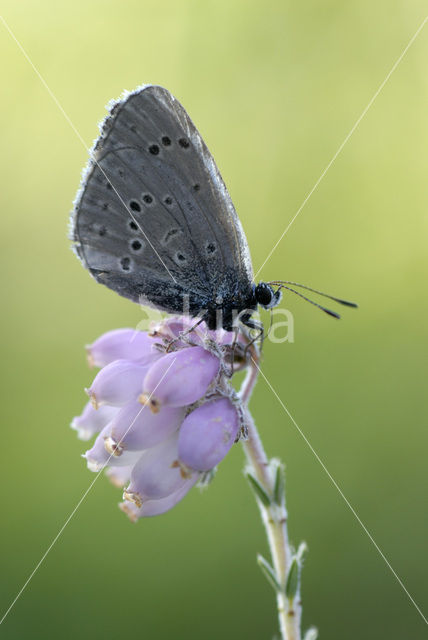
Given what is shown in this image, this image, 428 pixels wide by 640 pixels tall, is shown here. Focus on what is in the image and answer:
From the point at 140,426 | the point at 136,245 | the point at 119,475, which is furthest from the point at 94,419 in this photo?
the point at 136,245

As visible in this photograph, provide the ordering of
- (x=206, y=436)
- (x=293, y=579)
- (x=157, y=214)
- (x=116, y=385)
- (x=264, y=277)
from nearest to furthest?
(x=206, y=436)
(x=116, y=385)
(x=293, y=579)
(x=157, y=214)
(x=264, y=277)

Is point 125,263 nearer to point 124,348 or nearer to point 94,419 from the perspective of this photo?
point 124,348

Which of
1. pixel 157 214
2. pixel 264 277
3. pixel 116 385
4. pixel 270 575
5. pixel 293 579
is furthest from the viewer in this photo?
pixel 264 277

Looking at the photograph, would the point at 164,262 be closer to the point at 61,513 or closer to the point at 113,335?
the point at 113,335

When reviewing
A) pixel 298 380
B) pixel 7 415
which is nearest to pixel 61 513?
pixel 7 415

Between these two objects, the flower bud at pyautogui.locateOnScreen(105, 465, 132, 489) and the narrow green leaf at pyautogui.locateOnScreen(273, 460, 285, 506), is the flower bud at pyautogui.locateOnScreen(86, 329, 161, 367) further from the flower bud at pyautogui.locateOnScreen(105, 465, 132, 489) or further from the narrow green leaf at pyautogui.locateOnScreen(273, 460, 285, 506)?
the narrow green leaf at pyautogui.locateOnScreen(273, 460, 285, 506)

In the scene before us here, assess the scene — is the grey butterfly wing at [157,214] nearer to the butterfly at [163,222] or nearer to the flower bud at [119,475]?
the butterfly at [163,222]

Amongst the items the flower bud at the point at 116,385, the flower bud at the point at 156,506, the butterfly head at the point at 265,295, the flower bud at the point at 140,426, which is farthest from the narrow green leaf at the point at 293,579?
the butterfly head at the point at 265,295
